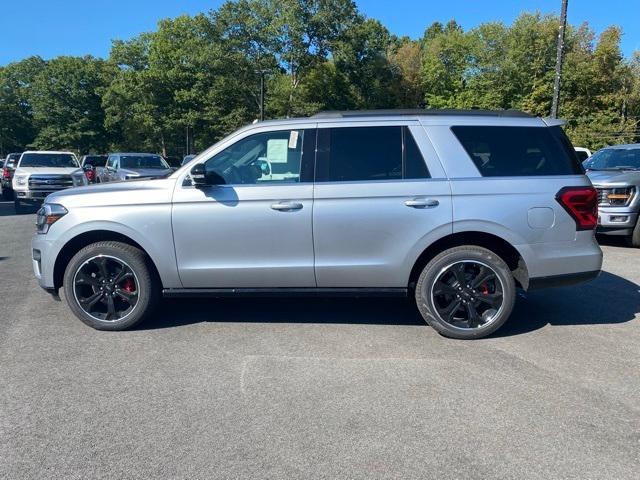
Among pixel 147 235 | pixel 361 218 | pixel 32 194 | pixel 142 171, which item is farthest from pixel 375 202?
pixel 32 194

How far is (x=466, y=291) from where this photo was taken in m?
5.09

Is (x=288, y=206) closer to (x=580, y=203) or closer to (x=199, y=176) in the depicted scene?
(x=199, y=176)

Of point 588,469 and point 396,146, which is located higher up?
point 396,146

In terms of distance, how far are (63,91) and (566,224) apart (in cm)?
6587

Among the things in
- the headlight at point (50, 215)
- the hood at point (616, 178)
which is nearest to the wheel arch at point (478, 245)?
the headlight at point (50, 215)

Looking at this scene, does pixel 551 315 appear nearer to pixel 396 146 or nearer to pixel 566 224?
pixel 566 224

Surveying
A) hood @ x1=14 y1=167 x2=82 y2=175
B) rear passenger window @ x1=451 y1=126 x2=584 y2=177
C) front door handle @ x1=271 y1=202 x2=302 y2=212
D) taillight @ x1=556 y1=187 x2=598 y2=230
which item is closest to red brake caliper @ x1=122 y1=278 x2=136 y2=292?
front door handle @ x1=271 y1=202 x2=302 y2=212

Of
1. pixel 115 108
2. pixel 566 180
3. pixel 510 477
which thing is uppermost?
pixel 115 108

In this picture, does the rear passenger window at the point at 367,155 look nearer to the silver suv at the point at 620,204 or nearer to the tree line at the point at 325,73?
the silver suv at the point at 620,204

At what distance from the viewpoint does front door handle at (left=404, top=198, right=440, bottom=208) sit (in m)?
4.99

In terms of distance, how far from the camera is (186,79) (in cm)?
4909

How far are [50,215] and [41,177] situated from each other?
1309cm

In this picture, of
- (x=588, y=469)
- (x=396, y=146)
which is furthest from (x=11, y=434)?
(x=396, y=146)

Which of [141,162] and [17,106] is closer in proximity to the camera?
[141,162]
